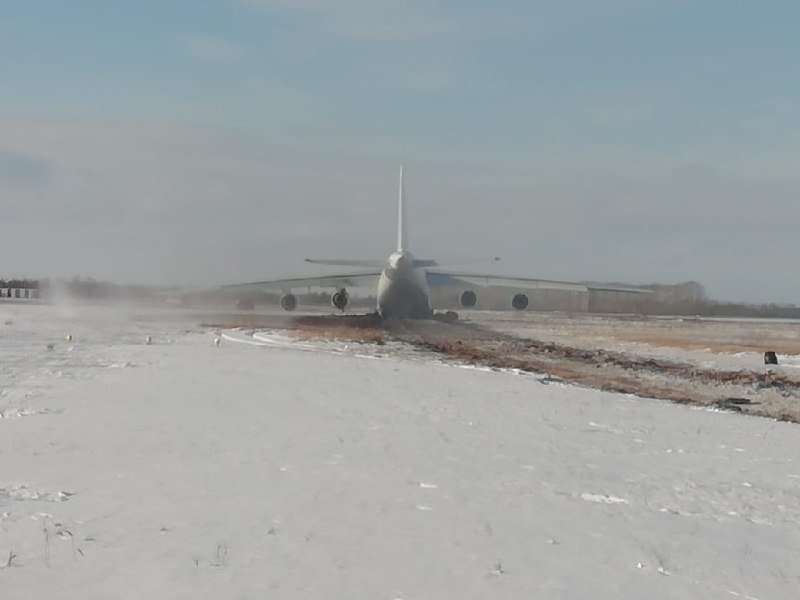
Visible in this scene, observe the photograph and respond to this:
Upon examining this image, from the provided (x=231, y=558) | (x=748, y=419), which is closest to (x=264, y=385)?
(x=748, y=419)

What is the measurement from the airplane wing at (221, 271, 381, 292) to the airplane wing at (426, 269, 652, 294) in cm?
421

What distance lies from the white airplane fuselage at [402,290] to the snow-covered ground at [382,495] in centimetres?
2815

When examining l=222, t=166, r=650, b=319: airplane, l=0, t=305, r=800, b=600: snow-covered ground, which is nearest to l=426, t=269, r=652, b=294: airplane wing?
l=222, t=166, r=650, b=319: airplane

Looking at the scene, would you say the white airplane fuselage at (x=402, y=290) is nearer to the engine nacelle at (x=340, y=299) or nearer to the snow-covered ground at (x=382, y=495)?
the engine nacelle at (x=340, y=299)

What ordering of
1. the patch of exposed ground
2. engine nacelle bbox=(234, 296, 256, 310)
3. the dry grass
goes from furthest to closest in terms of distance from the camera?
engine nacelle bbox=(234, 296, 256, 310) → the dry grass → the patch of exposed ground

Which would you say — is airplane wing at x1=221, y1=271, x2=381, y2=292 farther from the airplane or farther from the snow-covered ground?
the snow-covered ground

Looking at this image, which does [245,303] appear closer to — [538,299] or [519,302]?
[519,302]

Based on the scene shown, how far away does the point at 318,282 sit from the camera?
55.9m

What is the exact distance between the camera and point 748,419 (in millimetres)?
14992

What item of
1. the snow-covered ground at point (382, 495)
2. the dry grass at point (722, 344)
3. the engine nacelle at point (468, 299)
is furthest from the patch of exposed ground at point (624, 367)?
the engine nacelle at point (468, 299)

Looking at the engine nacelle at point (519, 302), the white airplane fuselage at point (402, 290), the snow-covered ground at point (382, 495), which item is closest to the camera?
the snow-covered ground at point (382, 495)

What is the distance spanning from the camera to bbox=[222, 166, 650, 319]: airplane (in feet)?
149

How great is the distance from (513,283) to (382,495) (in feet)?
164

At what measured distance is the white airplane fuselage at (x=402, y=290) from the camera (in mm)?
44438
